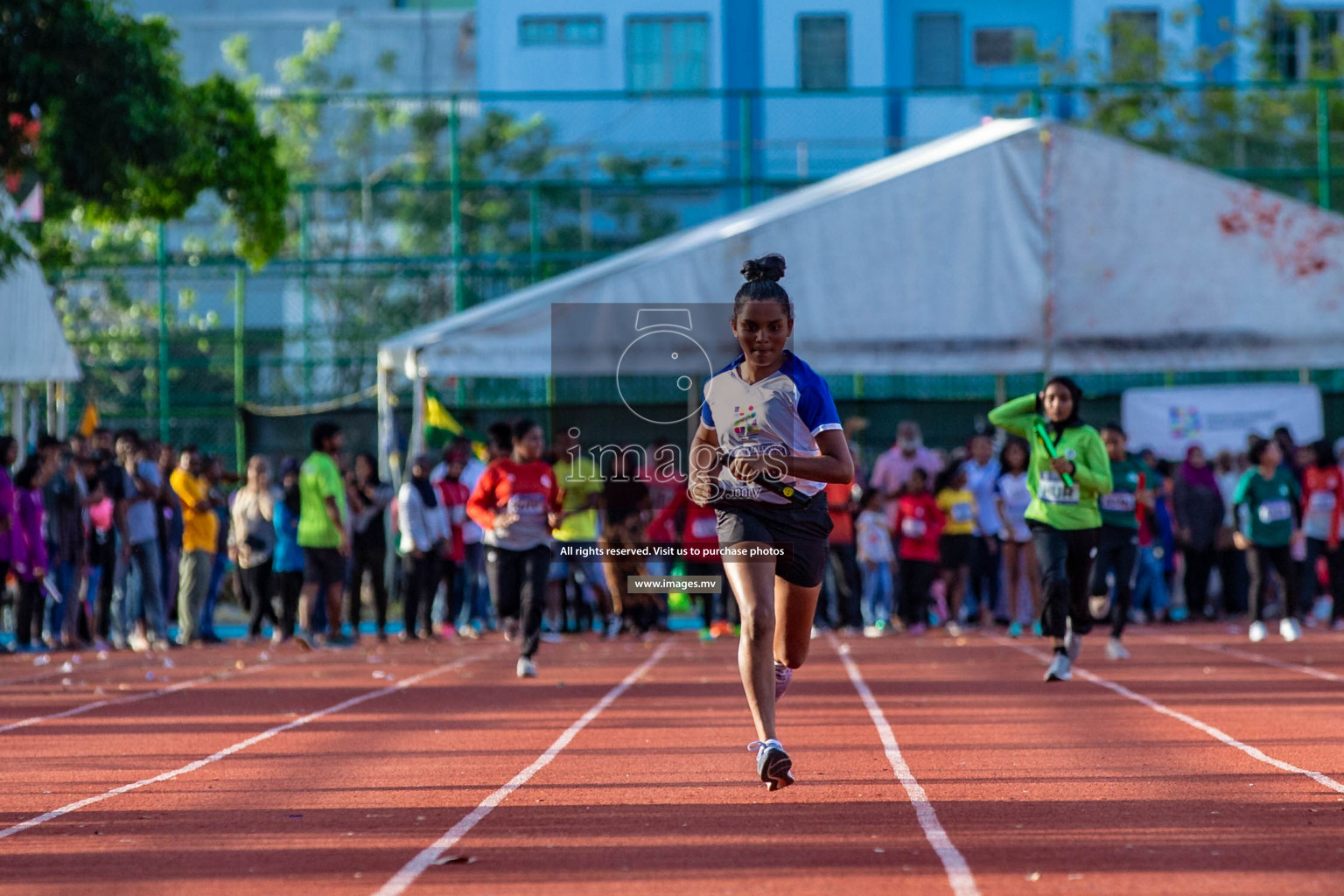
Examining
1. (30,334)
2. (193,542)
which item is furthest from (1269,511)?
(30,334)

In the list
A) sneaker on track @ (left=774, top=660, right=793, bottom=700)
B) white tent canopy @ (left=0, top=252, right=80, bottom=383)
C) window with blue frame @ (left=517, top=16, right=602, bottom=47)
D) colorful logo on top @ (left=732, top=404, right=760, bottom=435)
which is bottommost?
sneaker on track @ (left=774, top=660, right=793, bottom=700)

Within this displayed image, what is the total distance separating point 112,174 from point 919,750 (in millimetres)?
11230

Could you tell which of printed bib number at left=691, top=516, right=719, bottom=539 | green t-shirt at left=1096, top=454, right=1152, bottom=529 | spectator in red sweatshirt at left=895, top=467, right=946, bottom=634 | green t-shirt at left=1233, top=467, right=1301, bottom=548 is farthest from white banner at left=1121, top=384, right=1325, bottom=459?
green t-shirt at left=1096, top=454, right=1152, bottom=529

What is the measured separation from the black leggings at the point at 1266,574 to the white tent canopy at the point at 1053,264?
106 inches

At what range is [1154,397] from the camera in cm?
2238

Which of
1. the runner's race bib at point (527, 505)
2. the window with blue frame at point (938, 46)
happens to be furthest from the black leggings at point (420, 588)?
the window with blue frame at point (938, 46)

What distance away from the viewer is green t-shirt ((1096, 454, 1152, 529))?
575 inches

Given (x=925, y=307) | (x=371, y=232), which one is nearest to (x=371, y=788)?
(x=925, y=307)

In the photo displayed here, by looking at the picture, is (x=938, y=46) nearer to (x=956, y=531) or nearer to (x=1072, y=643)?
(x=956, y=531)

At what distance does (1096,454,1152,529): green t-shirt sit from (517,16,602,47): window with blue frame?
25.4m

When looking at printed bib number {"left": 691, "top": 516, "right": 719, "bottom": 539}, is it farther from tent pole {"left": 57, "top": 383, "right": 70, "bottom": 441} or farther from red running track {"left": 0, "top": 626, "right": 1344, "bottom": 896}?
tent pole {"left": 57, "top": 383, "right": 70, "bottom": 441}

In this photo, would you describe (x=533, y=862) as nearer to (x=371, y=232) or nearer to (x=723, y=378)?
(x=723, y=378)

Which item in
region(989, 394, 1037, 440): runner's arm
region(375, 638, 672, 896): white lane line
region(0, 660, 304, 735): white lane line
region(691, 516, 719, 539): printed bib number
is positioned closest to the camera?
region(375, 638, 672, 896): white lane line

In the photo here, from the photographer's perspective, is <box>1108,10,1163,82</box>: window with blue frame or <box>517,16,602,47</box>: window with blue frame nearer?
<box>1108,10,1163,82</box>: window with blue frame
